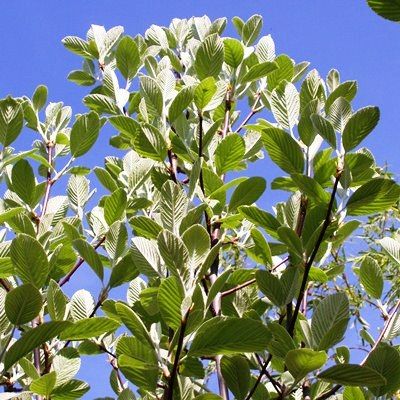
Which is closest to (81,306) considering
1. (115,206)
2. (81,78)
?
(115,206)

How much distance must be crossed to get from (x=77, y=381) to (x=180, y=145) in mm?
584

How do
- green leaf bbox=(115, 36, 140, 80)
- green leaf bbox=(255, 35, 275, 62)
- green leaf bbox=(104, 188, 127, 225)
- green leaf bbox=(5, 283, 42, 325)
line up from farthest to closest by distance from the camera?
green leaf bbox=(255, 35, 275, 62) → green leaf bbox=(115, 36, 140, 80) → green leaf bbox=(104, 188, 127, 225) → green leaf bbox=(5, 283, 42, 325)

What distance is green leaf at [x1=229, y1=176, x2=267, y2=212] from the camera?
152 centimetres

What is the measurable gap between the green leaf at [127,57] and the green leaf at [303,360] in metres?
1.06

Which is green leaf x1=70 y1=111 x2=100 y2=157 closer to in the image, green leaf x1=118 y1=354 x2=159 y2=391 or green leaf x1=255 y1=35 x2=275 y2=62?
green leaf x1=255 y1=35 x2=275 y2=62

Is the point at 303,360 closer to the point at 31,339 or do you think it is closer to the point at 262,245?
the point at 262,245

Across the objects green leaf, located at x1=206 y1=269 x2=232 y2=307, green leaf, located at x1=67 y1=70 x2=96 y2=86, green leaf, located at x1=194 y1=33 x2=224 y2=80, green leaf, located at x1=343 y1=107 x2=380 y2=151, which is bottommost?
green leaf, located at x1=206 y1=269 x2=232 y2=307

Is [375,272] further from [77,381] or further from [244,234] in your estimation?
[77,381]

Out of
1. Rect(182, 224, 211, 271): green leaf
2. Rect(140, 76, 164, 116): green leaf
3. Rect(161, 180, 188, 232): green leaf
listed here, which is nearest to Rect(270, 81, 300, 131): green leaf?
Rect(140, 76, 164, 116): green leaf

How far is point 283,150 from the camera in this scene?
1343mm

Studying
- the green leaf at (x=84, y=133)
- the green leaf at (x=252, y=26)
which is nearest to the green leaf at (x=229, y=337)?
the green leaf at (x=84, y=133)

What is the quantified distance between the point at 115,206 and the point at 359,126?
1.94 feet

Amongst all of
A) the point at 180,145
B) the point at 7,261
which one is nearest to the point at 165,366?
the point at 7,261

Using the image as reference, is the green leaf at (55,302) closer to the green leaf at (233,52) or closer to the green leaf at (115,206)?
the green leaf at (115,206)
